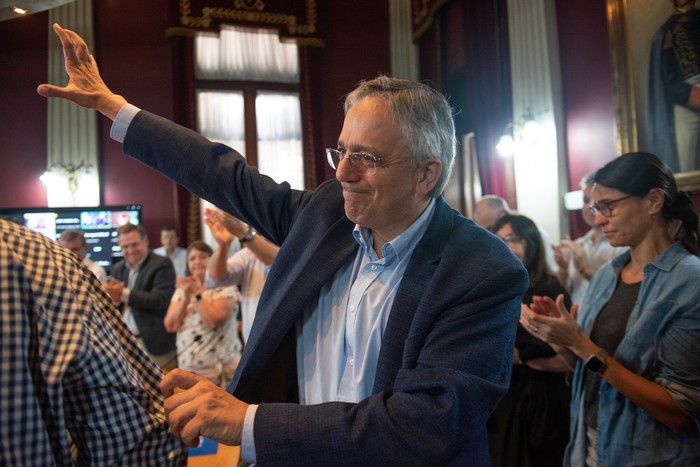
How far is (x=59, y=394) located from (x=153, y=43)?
26.5 ft

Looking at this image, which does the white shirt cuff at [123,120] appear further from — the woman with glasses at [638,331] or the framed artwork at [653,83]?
the framed artwork at [653,83]

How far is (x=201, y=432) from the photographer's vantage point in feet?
3.14

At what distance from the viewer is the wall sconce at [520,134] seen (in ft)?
17.3

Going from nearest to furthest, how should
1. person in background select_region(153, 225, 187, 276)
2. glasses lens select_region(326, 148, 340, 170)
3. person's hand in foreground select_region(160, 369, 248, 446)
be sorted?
1. person's hand in foreground select_region(160, 369, 248, 446)
2. glasses lens select_region(326, 148, 340, 170)
3. person in background select_region(153, 225, 187, 276)

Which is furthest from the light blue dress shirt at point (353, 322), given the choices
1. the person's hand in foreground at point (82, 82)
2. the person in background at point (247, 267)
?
the person in background at point (247, 267)

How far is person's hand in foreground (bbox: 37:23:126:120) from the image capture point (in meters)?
1.33

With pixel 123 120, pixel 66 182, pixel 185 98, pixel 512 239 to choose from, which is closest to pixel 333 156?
pixel 123 120

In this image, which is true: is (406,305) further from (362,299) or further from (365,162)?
(365,162)

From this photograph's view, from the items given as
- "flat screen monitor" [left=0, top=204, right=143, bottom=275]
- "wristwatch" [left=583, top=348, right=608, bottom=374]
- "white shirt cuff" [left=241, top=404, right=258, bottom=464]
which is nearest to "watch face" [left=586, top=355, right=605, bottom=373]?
"wristwatch" [left=583, top=348, right=608, bottom=374]

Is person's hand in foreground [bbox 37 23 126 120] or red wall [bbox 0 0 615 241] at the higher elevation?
red wall [bbox 0 0 615 241]

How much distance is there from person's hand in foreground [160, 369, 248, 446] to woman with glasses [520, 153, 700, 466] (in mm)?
1067

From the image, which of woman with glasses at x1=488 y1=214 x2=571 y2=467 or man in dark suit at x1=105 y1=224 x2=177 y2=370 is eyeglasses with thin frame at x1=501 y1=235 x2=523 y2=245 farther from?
man in dark suit at x1=105 y1=224 x2=177 y2=370

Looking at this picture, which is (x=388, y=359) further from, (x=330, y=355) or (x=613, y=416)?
(x=613, y=416)

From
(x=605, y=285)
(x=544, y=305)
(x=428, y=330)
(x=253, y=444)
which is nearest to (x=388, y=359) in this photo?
(x=428, y=330)
